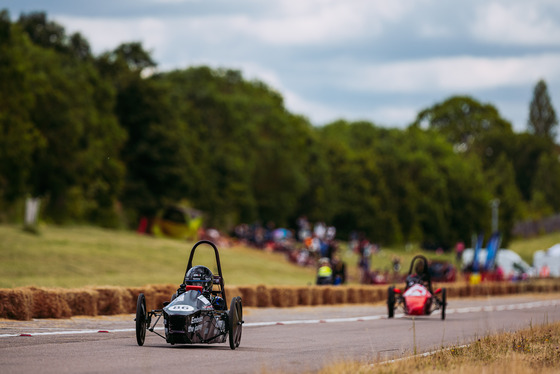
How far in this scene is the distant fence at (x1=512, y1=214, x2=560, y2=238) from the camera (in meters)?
132

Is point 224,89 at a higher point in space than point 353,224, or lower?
higher

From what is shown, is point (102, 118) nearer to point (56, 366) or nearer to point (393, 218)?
point (393, 218)

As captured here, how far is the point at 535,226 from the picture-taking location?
13275cm

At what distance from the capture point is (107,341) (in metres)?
14.2

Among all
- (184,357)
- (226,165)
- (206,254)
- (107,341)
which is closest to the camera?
(184,357)

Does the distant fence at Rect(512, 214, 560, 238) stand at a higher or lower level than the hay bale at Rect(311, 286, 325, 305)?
higher

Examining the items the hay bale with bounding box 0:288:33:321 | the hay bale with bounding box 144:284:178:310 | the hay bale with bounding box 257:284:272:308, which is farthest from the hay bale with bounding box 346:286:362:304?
the hay bale with bounding box 0:288:33:321

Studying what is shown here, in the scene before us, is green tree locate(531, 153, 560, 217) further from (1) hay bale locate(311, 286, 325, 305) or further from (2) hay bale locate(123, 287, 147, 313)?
(2) hay bale locate(123, 287, 147, 313)

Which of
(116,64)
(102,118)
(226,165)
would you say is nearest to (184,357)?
(102,118)

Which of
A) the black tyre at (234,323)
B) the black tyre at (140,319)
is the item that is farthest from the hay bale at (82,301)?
the black tyre at (234,323)

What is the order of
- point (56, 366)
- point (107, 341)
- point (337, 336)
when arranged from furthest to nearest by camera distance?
1. point (337, 336)
2. point (107, 341)
3. point (56, 366)

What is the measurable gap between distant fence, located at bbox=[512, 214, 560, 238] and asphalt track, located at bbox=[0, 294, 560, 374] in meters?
114

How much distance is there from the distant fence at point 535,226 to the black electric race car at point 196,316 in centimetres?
12279

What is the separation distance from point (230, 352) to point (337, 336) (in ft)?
14.9
